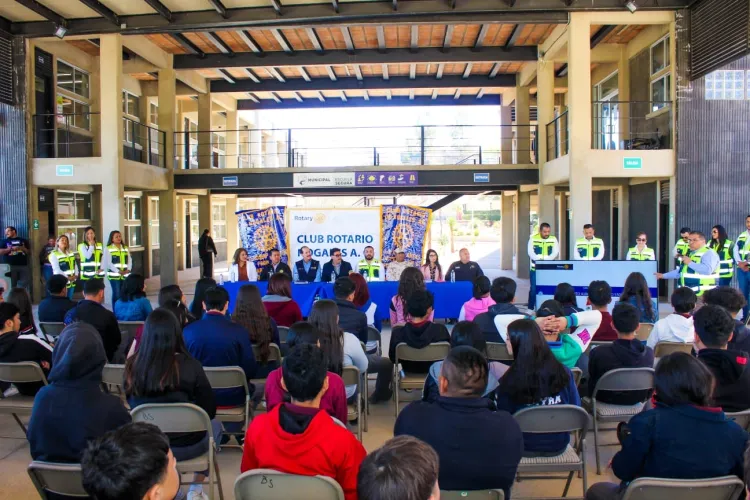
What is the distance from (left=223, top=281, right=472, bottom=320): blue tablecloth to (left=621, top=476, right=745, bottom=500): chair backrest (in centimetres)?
701

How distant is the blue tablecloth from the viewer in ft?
31.0

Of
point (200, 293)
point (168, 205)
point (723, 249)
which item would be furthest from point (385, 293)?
point (168, 205)

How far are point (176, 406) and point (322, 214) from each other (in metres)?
8.44

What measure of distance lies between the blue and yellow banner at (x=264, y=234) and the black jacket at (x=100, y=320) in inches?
246

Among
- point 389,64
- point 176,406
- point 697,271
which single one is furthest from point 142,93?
point 176,406

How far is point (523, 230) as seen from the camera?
18.3m

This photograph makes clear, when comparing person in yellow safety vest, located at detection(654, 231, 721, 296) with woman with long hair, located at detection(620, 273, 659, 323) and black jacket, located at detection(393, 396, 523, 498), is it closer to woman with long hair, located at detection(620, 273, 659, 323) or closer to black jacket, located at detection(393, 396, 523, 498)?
woman with long hair, located at detection(620, 273, 659, 323)

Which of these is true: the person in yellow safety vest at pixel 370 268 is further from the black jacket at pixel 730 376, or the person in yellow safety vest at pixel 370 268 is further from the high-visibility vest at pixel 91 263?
the black jacket at pixel 730 376

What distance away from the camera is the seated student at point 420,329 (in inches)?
197

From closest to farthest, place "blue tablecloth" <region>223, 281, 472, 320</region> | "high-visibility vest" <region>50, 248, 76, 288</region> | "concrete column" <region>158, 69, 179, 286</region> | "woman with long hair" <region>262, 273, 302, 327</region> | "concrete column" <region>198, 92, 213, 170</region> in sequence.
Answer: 1. "woman with long hair" <region>262, 273, 302, 327</region>
2. "blue tablecloth" <region>223, 281, 472, 320</region>
3. "high-visibility vest" <region>50, 248, 76, 288</region>
4. "concrete column" <region>158, 69, 179, 286</region>
5. "concrete column" <region>198, 92, 213, 170</region>

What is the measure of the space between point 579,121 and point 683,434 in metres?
10.6

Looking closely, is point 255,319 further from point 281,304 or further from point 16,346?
point 16,346

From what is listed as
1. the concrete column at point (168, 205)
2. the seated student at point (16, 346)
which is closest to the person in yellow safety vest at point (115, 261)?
the concrete column at point (168, 205)

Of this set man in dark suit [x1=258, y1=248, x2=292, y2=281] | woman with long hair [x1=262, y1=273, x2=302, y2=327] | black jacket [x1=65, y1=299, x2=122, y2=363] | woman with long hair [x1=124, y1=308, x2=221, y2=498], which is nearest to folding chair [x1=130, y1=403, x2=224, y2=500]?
woman with long hair [x1=124, y1=308, x2=221, y2=498]
